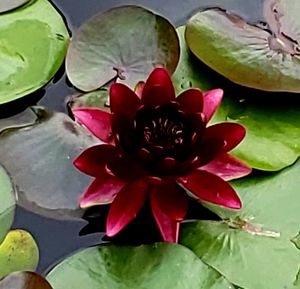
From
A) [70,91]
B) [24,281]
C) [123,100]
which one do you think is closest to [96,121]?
[123,100]

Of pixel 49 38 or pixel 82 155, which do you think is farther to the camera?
pixel 49 38

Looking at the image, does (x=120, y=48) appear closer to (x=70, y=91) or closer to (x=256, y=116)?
(x=70, y=91)

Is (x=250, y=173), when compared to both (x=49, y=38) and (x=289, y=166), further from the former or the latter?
(x=49, y=38)

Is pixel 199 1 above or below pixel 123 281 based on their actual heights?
above

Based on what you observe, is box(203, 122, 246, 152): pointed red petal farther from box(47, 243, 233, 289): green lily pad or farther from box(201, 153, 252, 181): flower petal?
box(47, 243, 233, 289): green lily pad

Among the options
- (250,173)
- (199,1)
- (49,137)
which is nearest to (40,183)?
(49,137)

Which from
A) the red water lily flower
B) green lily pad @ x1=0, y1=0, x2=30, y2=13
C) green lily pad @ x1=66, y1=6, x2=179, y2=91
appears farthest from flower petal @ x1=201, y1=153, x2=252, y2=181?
green lily pad @ x1=0, y1=0, x2=30, y2=13

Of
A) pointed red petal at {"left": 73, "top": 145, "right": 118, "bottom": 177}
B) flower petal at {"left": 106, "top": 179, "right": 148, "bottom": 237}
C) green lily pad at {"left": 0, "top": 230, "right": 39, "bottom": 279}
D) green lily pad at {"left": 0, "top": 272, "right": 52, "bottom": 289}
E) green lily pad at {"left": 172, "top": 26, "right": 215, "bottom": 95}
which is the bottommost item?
green lily pad at {"left": 0, "top": 230, "right": 39, "bottom": 279}
